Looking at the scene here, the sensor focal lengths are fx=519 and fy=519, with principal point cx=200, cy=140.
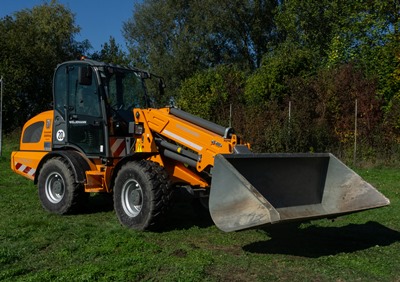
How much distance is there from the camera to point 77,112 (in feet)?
29.8

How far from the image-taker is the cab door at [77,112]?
8.74 m

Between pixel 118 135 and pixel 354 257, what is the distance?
14.2 ft

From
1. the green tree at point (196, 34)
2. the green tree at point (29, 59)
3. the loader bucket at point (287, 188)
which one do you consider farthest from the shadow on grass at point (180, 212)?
the green tree at point (196, 34)

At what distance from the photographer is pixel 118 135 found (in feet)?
28.5

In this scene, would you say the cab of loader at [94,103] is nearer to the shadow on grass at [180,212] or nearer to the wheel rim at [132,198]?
the wheel rim at [132,198]

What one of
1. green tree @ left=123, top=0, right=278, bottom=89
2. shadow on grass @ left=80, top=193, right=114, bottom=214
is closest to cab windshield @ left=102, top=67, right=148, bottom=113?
shadow on grass @ left=80, top=193, right=114, bottom=214

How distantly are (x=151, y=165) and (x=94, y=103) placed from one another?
1.97 metres

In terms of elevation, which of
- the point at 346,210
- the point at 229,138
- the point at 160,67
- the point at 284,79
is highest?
the point at 160,67

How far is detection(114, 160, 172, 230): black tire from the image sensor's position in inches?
285

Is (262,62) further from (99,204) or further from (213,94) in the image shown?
(99,204)

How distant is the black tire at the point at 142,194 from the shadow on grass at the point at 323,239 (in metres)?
1.39

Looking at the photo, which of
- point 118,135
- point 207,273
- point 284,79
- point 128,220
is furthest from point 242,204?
point 284,79

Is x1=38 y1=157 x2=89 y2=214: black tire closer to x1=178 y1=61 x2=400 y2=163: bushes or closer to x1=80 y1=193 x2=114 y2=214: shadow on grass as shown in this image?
x1=80 y1=193 x2=114 y2=214: shadow on grass

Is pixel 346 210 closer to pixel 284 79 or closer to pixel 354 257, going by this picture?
pixel 354 257
